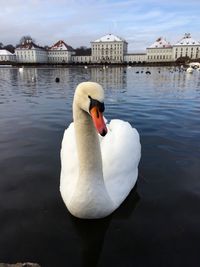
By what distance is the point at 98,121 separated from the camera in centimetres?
303

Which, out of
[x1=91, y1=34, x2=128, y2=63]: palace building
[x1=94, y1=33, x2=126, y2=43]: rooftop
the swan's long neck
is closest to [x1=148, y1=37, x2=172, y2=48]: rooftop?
[x1=91, y1=34, x2=128, y2=63]: palace building

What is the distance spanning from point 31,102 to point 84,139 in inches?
468

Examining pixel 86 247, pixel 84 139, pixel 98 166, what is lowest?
pixel 86 247

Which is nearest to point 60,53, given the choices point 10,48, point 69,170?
point 10,48

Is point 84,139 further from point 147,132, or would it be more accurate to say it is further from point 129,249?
point 147,132

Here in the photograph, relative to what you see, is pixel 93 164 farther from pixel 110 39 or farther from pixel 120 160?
pixel 110 39


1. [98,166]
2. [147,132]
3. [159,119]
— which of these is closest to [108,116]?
[159,119]

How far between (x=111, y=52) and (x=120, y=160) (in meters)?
170

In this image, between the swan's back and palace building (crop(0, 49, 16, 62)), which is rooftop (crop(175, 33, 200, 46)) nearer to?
palace building (crop(0, 49, 16, 62))

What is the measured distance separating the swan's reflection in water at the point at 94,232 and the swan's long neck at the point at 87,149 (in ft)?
2.28

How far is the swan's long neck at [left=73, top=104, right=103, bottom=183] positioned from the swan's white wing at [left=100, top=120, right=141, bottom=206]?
1.70 ft

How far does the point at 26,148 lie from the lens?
24.4 feet

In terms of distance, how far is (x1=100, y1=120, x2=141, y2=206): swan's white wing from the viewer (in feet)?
14.4

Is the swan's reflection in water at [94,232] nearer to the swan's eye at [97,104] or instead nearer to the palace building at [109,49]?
the swan's eye at [97,104]
